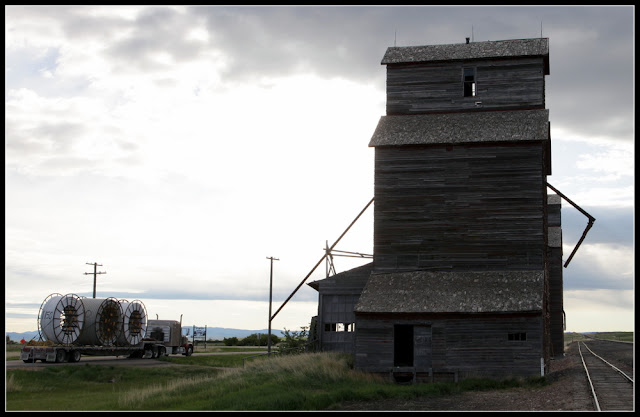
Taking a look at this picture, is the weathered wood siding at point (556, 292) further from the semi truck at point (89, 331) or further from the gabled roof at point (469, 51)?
the semi truck at point (89, 331)

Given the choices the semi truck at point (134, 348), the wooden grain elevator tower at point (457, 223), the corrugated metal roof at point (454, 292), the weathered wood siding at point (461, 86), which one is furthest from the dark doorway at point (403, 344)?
the semi truck at point (134, 348)

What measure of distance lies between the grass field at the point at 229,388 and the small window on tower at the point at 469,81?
14.3m

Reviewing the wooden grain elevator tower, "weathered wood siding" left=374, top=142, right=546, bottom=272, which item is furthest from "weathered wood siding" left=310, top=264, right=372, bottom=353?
"weathered wood siding" left=374, top=142, right=546, bottom=272

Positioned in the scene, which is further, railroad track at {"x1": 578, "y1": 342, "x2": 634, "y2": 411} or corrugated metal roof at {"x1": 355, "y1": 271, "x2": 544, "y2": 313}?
corrugated metal roof at {"x1": 355, "y1": 271, "x2": 544, "y2": 313}

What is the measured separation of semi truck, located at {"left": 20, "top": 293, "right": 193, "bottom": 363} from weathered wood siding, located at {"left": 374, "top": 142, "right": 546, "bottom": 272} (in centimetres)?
2033

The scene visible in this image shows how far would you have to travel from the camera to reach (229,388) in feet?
81.2

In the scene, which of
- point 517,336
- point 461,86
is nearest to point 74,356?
point 517,336

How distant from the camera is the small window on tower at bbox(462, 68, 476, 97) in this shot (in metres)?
36.2

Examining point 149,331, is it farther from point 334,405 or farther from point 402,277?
point 334,405

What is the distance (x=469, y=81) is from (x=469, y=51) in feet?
5.06

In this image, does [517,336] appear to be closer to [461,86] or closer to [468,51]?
[461,86]

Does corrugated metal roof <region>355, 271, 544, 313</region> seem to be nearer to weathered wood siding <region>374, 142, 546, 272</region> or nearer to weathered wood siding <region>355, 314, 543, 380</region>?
weathered wood siding <region>355, 314, 543, 380</region>

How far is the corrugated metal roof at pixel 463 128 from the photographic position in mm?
33031

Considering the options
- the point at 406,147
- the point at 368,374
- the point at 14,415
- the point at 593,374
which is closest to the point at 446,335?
the point at 368,374
